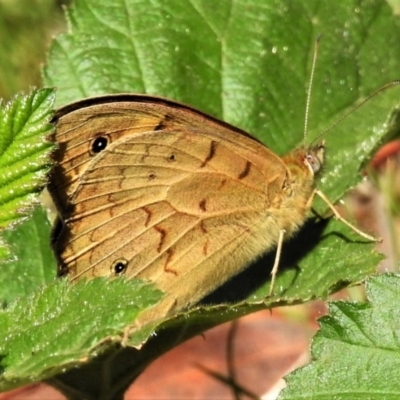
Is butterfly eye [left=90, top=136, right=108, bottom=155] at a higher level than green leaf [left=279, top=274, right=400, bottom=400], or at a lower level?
higher

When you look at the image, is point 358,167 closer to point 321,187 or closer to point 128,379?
point 321,187

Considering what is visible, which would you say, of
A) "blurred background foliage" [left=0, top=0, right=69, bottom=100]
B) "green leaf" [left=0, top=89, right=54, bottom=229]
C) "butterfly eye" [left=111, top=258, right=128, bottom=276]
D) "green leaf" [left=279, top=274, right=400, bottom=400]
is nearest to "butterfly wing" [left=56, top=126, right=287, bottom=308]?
"butterfly eye" [left=111, top=258, right=128, bottom=276]

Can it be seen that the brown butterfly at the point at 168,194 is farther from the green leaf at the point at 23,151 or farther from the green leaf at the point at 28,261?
the green leaf at the point at 23,151

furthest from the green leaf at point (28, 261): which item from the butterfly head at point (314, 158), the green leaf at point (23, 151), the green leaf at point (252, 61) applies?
the butterfly head at point (314, 158)

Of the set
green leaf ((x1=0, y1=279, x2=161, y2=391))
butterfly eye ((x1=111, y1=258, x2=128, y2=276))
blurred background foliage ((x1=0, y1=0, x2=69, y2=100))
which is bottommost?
green leaf ((x1=0, y1=279, x2=161, y2=391))

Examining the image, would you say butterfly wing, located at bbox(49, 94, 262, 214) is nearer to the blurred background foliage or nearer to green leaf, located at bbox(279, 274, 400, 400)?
green leaf, located at bbox(279, 274, 400, 400)

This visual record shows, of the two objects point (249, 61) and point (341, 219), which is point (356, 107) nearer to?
point (249, 61)

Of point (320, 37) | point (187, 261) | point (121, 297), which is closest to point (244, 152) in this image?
point (187, 261)
